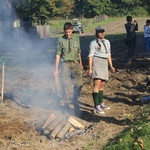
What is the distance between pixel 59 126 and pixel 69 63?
150 cm

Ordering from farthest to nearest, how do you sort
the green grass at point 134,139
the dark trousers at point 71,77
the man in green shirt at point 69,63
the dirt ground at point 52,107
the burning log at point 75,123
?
the dark trousers at point 71,77
the man in green shirt at point 69,63
the burning log at point 75,123
the dirt ground at point 52,107
the green grass at point 134,139

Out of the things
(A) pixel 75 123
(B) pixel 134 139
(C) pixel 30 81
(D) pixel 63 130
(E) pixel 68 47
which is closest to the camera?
(B) pixel 134 139

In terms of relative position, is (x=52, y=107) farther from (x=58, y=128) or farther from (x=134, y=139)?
(x=134, y=139)

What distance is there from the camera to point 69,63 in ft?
25.1

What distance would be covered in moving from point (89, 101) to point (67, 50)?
6.04 feet

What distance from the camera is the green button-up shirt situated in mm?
7469

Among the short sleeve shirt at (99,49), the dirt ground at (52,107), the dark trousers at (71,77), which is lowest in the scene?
the dirt ground at (52,107)

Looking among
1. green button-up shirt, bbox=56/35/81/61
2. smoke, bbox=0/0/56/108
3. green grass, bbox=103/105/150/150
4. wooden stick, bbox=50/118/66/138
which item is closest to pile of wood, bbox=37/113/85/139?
wooden stick, bbox=50/118/66/138

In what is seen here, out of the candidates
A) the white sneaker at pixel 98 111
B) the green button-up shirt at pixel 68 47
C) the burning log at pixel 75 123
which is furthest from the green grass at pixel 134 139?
the green button-up shirt at pixel 68 47

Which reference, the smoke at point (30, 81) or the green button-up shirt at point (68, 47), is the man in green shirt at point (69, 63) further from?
the smoke at point (30, 81)

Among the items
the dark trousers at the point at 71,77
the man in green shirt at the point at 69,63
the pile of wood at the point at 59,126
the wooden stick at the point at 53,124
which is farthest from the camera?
the dark trousers at the point at 71,77

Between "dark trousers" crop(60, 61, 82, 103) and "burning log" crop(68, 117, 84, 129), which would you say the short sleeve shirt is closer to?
"dark trousers" crop(60, 61, 82, 103)

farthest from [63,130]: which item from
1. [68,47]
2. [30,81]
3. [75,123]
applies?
[30,81]

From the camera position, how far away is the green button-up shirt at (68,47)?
7.47m
